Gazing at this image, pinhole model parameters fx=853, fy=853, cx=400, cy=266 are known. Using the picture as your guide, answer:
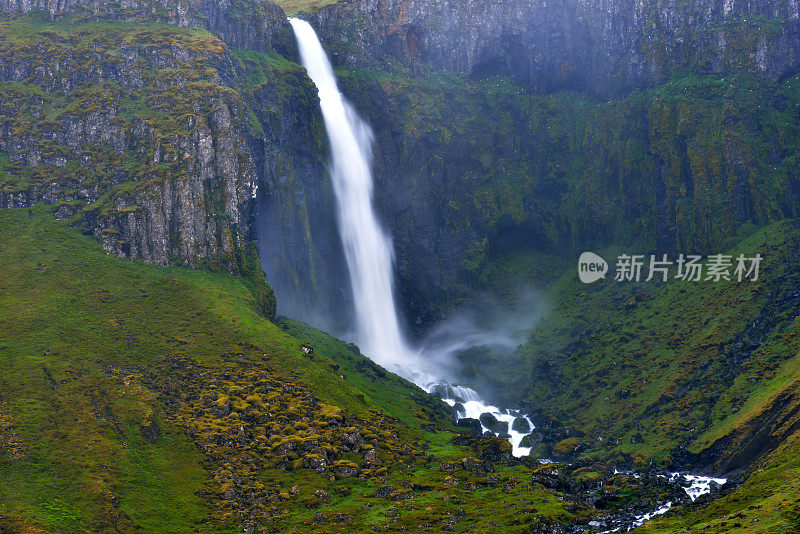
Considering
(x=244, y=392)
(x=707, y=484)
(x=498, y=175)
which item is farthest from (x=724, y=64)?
(x=244, y=392)

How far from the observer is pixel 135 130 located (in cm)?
12225

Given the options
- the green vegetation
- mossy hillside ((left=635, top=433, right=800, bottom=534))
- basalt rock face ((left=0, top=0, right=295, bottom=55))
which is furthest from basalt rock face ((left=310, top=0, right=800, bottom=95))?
mossy hillside ((left=635, top=433, right=800, bottom=534))

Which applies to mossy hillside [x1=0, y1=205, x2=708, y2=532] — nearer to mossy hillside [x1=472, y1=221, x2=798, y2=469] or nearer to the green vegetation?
mossy hillside [x1=472, y1=221, x2=798, y2=469]

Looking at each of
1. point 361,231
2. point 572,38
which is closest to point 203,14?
point 361,231

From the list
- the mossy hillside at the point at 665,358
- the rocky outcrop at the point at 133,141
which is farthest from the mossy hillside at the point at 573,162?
the rocky outcrop at the point at 133,141

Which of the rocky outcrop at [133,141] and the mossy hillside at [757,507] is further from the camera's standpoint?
the rocky outcrop at [133,141]

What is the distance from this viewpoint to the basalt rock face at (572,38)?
158 m

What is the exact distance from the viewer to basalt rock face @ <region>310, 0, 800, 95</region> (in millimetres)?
158250

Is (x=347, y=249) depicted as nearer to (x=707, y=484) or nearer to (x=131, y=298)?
(x=131, y=298)

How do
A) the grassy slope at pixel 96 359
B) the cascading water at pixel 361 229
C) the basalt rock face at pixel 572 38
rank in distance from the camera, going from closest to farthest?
the grassy slope at pixel 96 359, the cascading water at pixel 361 229, the basalt rock face at pixel 572 38

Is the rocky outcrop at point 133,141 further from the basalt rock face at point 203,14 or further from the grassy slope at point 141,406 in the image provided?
the basalt rock face at point 203,14

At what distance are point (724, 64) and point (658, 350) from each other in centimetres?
6188

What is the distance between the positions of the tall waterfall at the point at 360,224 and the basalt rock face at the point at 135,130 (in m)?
15.7

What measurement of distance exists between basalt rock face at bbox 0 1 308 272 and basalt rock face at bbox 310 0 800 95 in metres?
41.3
